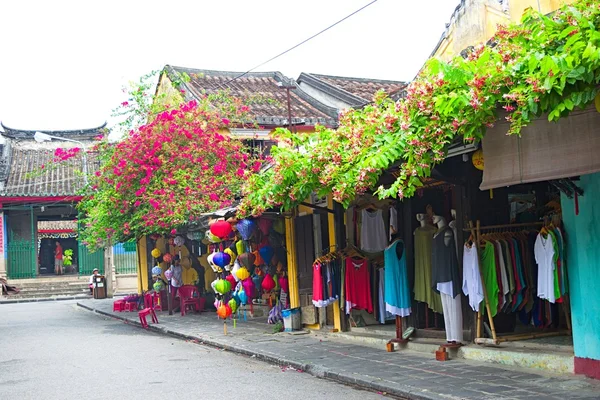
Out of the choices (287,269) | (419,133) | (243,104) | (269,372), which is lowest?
(269,372)

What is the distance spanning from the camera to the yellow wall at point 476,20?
40.3ft

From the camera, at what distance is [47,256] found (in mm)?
45719

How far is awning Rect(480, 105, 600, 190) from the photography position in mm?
7629

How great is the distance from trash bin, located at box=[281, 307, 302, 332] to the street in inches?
80.9

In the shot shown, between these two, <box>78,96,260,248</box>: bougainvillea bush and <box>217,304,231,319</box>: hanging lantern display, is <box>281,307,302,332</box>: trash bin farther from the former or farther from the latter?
<box>78,96,260,248</box>: bougainvillea bush

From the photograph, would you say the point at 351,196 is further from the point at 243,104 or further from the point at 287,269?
the point at 243,104

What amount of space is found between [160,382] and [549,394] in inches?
218

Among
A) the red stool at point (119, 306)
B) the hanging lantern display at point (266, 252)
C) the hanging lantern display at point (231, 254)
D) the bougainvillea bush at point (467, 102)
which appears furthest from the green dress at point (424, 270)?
the red stool at point (119, 306)

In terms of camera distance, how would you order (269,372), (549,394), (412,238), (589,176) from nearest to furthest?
(549,394), (589,176), (269,372), (412,238)

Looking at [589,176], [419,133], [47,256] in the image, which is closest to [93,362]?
[419,133]

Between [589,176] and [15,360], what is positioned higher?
[589,176]

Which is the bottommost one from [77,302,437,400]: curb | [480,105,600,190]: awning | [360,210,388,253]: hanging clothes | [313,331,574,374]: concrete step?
[77,302,437,400]: curb

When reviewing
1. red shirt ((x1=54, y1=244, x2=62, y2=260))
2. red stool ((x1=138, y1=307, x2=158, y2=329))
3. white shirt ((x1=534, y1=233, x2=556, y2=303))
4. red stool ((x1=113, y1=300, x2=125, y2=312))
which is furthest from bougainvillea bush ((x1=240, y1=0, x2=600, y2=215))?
red shirt ((x1=54, y1=244, x2=62, y2=260))

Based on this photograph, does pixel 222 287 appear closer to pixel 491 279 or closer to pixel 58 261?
pixel 491 279
